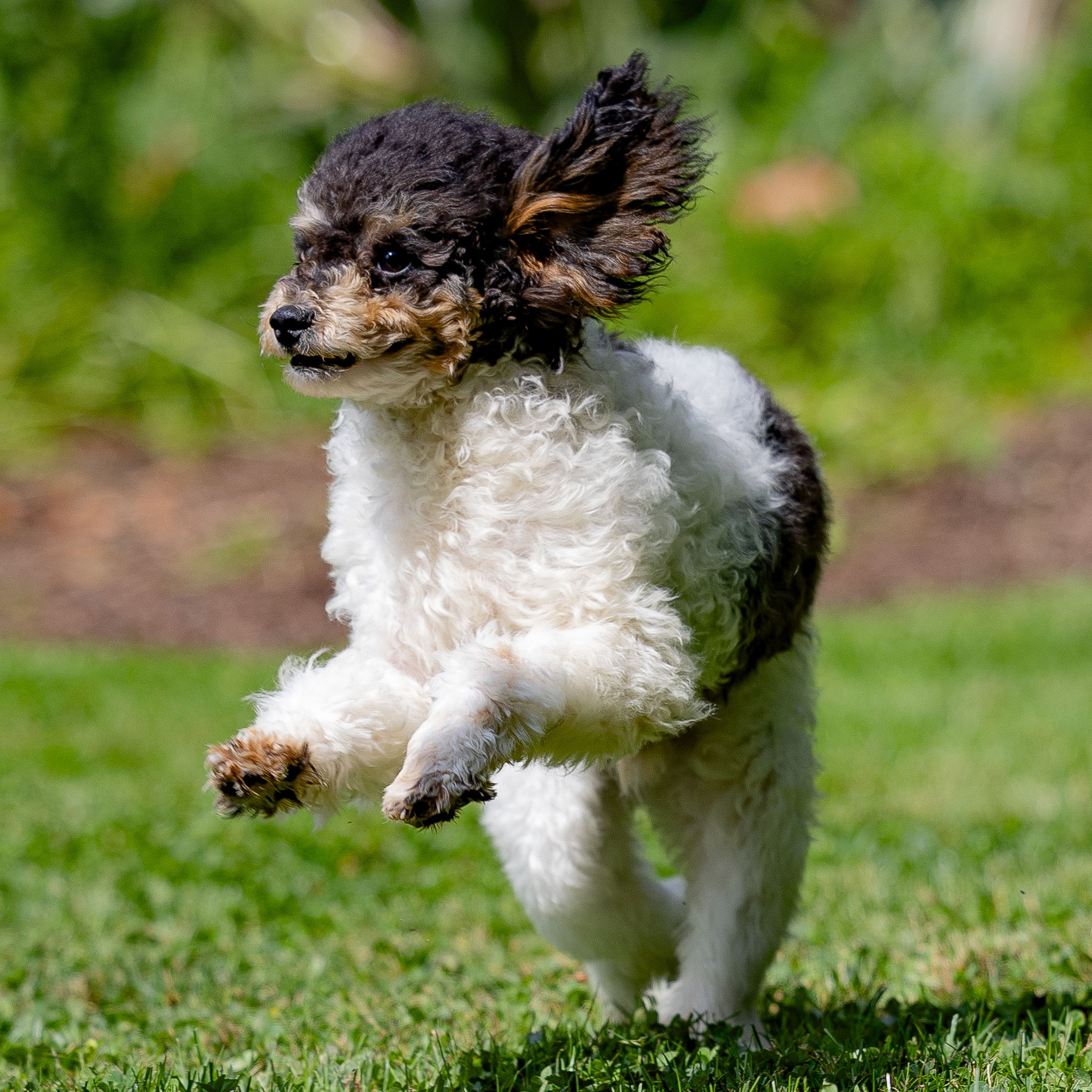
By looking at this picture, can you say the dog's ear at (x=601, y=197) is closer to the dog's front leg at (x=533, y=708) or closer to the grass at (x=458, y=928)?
the dog's front leg at (x=533, y=708)

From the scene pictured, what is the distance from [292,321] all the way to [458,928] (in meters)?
2.79

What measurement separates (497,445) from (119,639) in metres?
7.79

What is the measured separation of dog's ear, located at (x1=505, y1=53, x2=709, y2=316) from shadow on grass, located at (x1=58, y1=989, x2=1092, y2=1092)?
5.38ft

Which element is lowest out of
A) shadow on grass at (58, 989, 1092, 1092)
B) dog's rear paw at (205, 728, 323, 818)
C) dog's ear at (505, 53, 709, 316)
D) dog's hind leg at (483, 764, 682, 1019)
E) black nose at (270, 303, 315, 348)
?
shadow on grass at (58, 989, 1092, 1092)

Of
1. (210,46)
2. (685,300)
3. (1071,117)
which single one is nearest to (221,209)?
(210,46)

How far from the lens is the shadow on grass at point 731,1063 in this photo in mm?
3182

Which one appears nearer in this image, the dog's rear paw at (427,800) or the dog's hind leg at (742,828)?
the dog's rear paw at (427,800)

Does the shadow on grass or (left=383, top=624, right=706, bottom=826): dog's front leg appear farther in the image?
the shadow on grass

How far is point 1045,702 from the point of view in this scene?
332 inches

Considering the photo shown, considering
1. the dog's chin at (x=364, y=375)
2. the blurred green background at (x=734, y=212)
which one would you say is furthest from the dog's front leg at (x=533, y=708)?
the blurred green background at (x=734, y=212)

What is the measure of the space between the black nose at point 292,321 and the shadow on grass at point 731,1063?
1.57 meters

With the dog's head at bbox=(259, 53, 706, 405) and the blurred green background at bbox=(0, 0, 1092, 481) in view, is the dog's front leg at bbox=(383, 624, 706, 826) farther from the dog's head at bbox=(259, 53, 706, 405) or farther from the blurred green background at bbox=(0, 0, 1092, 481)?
the blurred green background at bbox=(0, 0, 1092, 481)

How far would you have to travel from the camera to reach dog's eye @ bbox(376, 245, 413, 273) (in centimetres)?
313

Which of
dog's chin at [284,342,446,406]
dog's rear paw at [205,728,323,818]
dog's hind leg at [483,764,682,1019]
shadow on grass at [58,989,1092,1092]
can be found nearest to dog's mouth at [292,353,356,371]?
dog's chin at [284,342,446,406]
